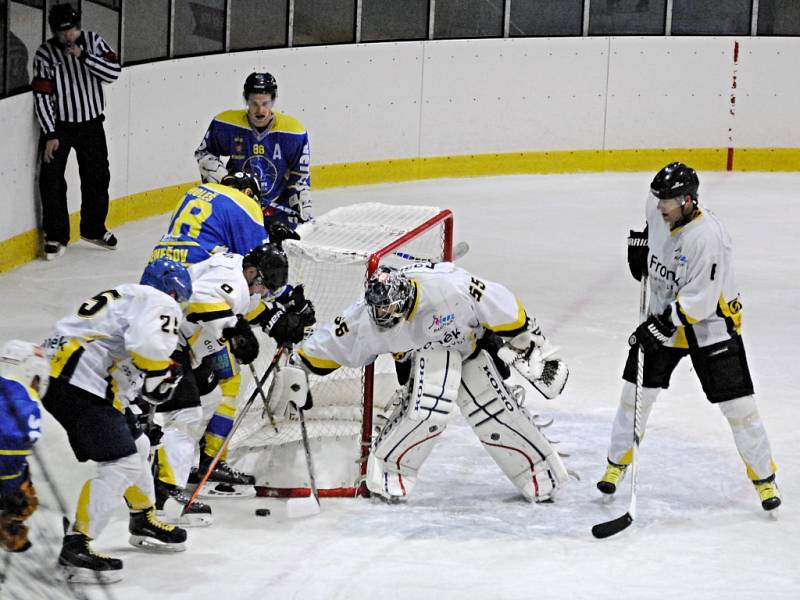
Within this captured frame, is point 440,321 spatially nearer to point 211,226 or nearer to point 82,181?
point 211,226

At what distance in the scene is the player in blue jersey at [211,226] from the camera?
184 inches

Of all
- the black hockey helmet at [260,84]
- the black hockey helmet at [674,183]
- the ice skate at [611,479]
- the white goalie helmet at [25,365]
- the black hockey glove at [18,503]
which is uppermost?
the black hockey helmet at [260,84]

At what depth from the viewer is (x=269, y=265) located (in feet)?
13.6

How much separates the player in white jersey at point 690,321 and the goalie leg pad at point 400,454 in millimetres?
602

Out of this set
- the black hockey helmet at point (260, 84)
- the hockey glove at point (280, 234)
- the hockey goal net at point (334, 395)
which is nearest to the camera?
the hockey goal net at point (334, 395)

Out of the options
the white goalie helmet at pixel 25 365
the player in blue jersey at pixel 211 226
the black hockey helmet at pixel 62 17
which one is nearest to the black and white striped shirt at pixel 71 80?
the black hockey helmet at pixel 62 17

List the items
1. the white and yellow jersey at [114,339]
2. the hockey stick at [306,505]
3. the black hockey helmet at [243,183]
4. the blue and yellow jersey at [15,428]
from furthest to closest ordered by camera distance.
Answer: the black hockey helmet at [243,183] < the hockey stick at [306,505] < the white and yellow jersey at [114,339] < the blue and yellow jersey at [15,428]

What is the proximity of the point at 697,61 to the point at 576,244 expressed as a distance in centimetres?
323

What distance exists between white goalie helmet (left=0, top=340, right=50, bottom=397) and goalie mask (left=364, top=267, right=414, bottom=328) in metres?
1.05

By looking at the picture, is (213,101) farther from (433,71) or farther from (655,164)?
(655,164)

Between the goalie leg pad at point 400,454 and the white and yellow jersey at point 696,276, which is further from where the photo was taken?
the goalie leg pad at point 400,454

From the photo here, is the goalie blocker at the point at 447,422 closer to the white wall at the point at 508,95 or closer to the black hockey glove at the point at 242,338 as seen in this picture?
the black hockey glove at the point at 242,338

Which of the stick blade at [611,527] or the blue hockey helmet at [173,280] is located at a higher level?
the blue hockey helmet at [173,280]

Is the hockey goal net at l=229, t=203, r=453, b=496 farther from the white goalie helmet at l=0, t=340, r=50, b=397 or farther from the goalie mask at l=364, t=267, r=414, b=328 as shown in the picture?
the white goalie helmet at l=0, t=340, r=50, b=397
